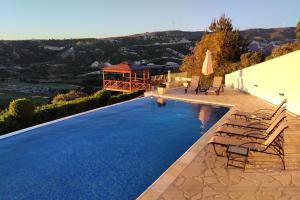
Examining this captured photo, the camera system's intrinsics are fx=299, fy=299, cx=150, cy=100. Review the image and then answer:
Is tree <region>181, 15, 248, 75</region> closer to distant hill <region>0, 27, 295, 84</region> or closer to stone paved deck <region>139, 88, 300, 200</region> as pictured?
stone paved deck <region>139, 88, 300, 200</region>

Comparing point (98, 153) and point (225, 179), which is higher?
point (225, 179)

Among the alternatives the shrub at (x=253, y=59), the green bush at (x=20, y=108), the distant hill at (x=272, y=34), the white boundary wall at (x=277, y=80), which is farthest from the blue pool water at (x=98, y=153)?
the distant hill at (x=272, y=34)

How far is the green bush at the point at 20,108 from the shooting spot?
11.0m

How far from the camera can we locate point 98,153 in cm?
839

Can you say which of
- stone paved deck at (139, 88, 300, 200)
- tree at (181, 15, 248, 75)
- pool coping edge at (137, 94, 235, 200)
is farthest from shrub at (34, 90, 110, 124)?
tree at (181, 15, 248, 75)

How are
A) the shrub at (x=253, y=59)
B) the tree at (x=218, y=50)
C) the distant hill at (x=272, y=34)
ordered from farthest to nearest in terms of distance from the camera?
the distant hill at (x=272, y=34), the tree at (x=218, y=50), the shrub at (x=253, y=59)

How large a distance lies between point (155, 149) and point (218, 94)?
1004cm

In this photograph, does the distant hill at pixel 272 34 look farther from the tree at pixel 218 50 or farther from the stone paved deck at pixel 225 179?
the stone paved deck at pixel 225 179

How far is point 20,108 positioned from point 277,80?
11072 mm

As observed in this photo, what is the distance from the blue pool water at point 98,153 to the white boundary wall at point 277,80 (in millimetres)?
2805

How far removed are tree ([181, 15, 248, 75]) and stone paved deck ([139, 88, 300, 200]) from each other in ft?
64.7

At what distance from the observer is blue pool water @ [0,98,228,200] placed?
620 cm

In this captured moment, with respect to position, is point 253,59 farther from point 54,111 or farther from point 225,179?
point 225,179

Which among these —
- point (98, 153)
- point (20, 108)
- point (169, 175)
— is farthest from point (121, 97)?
point (169, 175)
